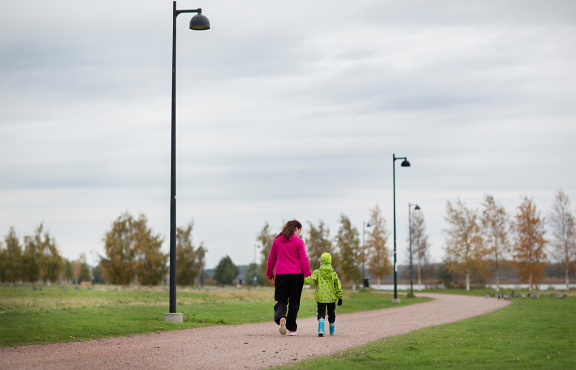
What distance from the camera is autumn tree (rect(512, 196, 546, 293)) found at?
56281mm

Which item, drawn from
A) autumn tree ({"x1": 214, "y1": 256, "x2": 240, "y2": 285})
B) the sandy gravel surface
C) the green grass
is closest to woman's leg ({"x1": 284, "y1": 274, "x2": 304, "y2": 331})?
the sandy gravel surface

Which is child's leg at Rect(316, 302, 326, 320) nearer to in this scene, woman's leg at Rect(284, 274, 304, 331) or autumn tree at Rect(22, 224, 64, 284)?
woman's leg at Rect(284, 274, 304, 331)

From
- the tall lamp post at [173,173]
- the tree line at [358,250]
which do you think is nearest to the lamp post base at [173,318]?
the tall lamp post at [173,173]

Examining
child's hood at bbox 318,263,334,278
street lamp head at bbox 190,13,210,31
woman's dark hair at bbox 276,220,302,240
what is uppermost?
street lamp head at bbox 190,13,210,31

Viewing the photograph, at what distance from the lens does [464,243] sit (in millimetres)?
62781

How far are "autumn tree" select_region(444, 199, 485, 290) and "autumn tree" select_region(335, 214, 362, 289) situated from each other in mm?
10205

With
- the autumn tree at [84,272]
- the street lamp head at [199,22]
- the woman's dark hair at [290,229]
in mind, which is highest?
the street lamp head at [199,22]

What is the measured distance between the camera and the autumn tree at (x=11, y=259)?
66.4m

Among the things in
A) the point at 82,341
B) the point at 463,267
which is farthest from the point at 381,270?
the point at 82,341

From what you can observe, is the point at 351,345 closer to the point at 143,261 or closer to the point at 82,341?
the point at 82,341

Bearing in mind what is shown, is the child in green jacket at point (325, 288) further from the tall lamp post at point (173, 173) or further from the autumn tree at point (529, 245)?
the autumn tree at point (529, 245)

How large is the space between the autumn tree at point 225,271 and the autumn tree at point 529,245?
5526 cm

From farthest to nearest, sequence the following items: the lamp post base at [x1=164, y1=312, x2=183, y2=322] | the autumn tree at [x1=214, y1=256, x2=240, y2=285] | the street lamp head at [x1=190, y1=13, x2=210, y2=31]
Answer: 1. the autumn tree at [x1=214, y1=256, x2=240, y2=285]
2. the street lamp head at [x1=190, y1=13, x2=210, y2=31]
3. the lamp post base at [x1=164, y1=312, x2=183, y2=322]

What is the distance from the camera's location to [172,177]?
579 inches
